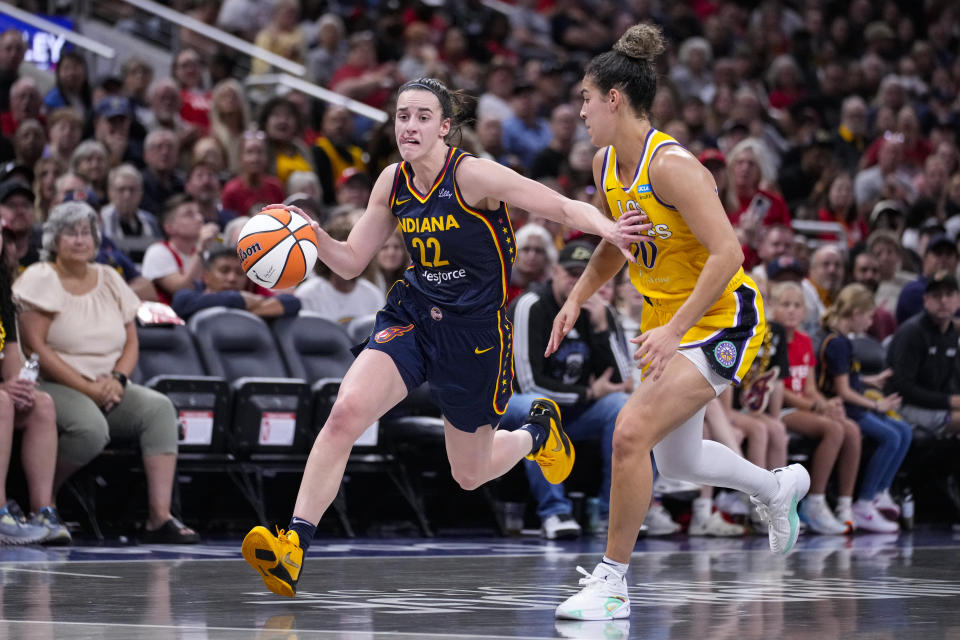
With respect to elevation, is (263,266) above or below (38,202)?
below

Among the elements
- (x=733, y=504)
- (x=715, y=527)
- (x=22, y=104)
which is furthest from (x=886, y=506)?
(x=22, y=104)

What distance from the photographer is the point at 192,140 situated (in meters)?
12.1

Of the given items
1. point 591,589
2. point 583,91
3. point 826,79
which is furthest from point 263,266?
point 826,79

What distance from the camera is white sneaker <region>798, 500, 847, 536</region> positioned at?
10242 millimetres

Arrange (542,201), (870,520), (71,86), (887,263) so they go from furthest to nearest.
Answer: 1. (887,263)
2. (71,86)
3. (870,520)
4. (542,201)

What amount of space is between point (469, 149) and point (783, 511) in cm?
688

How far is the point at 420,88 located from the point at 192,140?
262 inches

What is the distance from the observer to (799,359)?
10.4 m

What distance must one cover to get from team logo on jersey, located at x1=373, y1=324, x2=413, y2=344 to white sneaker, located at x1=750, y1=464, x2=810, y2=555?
5.32 ft

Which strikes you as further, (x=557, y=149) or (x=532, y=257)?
(x=557, y=149)

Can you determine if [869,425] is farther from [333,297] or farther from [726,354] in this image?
[726,354]

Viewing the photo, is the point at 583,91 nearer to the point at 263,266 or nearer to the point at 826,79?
the point at 263,266

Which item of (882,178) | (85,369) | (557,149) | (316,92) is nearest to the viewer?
(85,369)

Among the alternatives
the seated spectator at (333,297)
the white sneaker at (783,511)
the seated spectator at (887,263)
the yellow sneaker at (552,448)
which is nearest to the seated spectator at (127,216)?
the seated spectator at (333,297)
